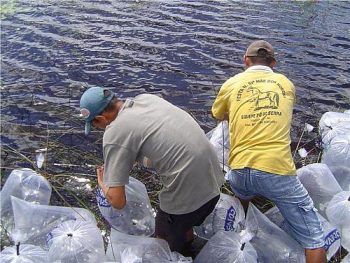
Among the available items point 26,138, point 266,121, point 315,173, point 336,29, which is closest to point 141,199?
point 266,121

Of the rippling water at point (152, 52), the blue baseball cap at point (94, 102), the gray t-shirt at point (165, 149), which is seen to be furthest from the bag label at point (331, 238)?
the rippling water at point (152, 52)

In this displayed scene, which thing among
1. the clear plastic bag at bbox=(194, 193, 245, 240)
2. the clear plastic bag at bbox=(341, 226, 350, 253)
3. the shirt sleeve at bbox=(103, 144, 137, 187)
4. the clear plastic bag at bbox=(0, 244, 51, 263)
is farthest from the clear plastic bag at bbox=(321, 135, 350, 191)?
the clear plastic bag at bbox=(0, 244, 51, 263)

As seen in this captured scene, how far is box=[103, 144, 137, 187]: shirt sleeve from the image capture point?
10.1ft

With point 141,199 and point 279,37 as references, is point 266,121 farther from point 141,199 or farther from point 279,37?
point 279,37

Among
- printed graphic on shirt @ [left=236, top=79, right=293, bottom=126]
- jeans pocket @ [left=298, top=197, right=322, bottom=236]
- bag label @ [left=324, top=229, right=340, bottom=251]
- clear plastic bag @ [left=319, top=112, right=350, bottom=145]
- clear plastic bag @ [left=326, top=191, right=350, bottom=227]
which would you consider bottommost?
bag label @ [left=324, top=229, right=340, bottom=251]

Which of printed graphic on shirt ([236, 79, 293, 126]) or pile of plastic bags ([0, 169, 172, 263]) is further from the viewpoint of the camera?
printed graphic on shirt ([236, 79, 293, 126])

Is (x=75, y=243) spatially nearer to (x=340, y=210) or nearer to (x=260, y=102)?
(x=260, y=102)

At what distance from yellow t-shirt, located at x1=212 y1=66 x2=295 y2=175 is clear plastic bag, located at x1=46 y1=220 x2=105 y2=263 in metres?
1.34

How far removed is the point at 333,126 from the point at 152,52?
13.7 ft

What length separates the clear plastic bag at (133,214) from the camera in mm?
3850

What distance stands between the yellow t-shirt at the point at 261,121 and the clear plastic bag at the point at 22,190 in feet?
6.49

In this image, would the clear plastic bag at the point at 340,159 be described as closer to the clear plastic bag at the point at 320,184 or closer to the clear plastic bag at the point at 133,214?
the clear plastic bag at the point at 320,184

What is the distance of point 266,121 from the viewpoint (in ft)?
11.8

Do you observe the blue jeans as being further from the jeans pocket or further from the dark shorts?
the dark shorts
